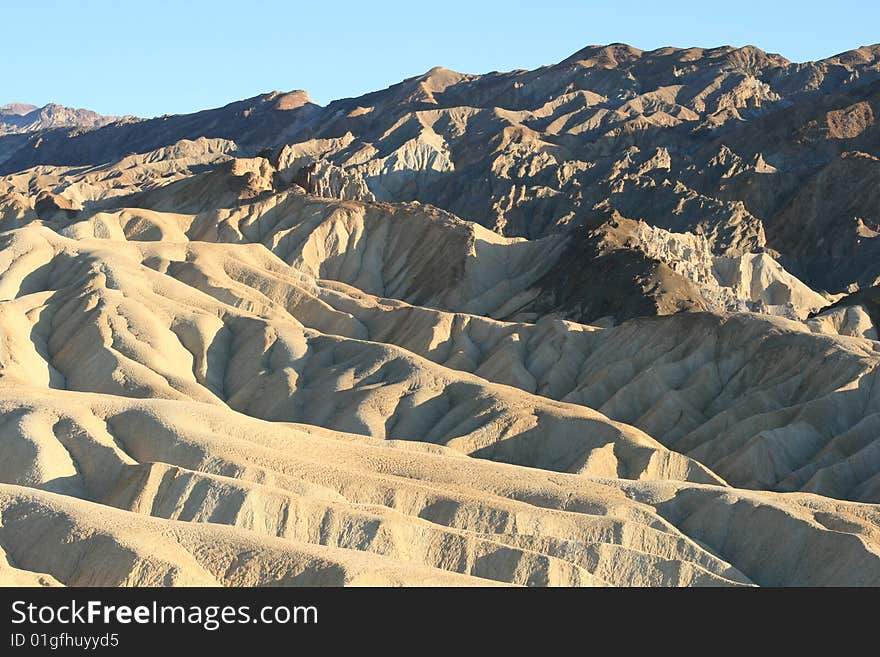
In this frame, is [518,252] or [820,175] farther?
[820,175]

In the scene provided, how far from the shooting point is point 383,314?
110 meters

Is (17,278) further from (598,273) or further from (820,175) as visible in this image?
(820,175)

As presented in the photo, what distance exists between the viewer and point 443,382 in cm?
8906

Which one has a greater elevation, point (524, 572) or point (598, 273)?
point (598, 273)

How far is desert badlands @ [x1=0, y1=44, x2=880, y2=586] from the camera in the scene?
5500cm

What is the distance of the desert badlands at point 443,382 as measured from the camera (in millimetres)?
55000

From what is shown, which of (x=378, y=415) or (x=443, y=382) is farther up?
(x=443, y=382)

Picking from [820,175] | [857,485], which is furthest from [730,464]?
[820,175]

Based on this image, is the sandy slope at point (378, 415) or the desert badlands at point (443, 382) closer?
the sandy slope at point (378, 415)

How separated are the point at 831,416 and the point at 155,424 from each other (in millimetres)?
39816

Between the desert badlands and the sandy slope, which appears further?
the desert badlands

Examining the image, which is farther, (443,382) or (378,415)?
(443,382)
